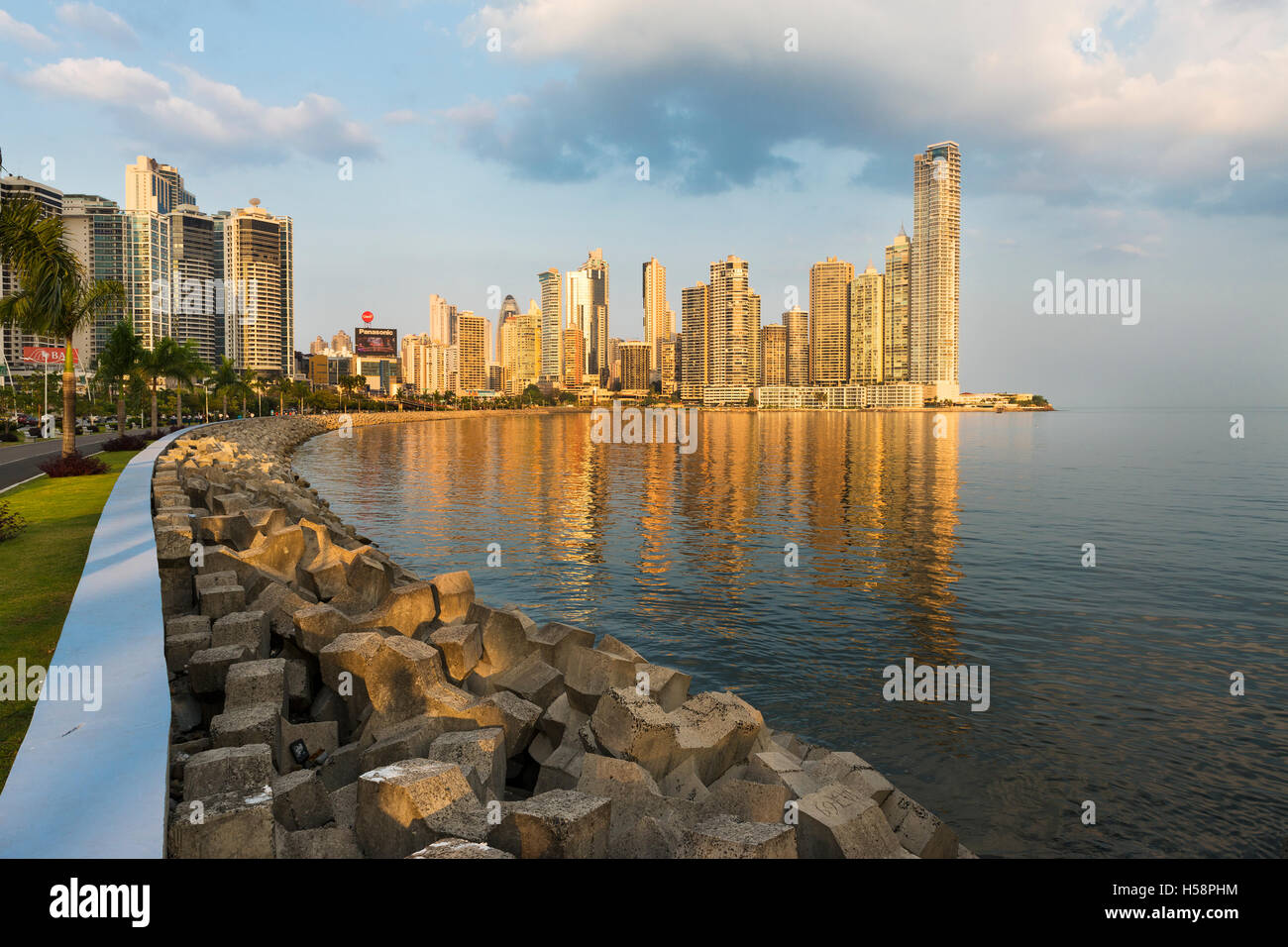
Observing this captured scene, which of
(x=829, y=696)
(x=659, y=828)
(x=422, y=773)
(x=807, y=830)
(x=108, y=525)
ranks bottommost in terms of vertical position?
(x=829, y=696)

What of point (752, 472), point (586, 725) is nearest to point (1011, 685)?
point (586, 725)

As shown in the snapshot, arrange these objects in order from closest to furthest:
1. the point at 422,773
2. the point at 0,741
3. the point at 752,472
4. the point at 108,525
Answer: the point at 422,773 → the point at 0,741 → the point at 108,525 → the point at 752,472

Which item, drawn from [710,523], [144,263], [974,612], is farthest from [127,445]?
[144,263]

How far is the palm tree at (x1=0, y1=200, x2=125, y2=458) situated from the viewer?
28.4 meters

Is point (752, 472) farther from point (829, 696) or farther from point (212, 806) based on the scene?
point (212, 806)

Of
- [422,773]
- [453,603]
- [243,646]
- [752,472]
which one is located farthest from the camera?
[752,472]

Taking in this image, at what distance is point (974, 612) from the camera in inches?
683

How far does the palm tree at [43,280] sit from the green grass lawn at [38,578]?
11.5 m

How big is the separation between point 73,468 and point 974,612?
2936 centimetres

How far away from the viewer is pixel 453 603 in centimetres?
1134

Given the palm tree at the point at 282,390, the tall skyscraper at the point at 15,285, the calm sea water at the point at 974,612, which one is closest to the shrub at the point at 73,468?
the calm sea water at the point at 974,612

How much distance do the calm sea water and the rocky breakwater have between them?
240 centimetres

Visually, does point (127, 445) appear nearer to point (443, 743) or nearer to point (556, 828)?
point (443, 743)
